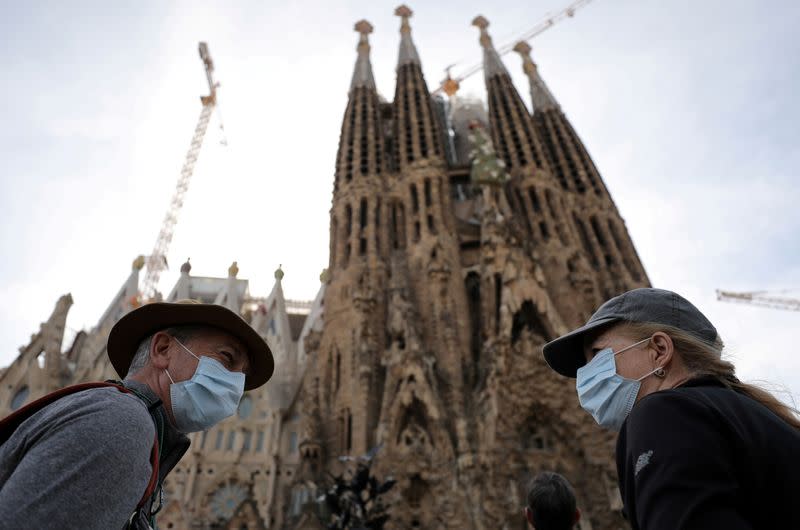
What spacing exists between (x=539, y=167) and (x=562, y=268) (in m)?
6.56

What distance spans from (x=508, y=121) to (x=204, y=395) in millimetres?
27975

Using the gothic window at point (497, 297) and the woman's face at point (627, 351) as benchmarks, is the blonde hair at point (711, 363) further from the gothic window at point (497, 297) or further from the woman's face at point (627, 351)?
the gothic window at point (497, 297)

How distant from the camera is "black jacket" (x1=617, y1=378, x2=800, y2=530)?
1.07 m

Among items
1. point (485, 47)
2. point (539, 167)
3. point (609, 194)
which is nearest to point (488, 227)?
point (539, 167)

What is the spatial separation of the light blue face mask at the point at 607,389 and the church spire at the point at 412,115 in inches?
893

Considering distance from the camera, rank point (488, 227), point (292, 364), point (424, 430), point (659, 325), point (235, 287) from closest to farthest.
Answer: point (659, 325) < point (424, 430) < point (488, 227) < point (292, 364) < point (235, 287)

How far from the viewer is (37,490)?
1.17 meters

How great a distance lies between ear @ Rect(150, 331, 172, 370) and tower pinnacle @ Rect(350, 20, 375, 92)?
94.7ft

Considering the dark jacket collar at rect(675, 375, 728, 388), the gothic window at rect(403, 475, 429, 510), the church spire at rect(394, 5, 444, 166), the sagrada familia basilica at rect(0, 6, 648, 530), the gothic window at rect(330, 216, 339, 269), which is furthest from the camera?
the church spire at rect(394, 5, 444, 166)

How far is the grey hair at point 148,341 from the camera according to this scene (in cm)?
209

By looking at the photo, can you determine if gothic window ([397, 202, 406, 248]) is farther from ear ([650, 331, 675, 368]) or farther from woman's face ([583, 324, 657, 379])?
ear ([650, 331, 675, 368])

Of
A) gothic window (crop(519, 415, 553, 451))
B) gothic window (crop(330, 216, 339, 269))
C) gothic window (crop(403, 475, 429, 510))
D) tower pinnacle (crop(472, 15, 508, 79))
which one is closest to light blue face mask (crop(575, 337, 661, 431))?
gothic window (crop(403, 475, 429, 510))

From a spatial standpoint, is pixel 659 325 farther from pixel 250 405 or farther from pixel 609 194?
pixel 609 194

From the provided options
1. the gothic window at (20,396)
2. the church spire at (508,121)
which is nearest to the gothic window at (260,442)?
the gothic window at (20,396)
